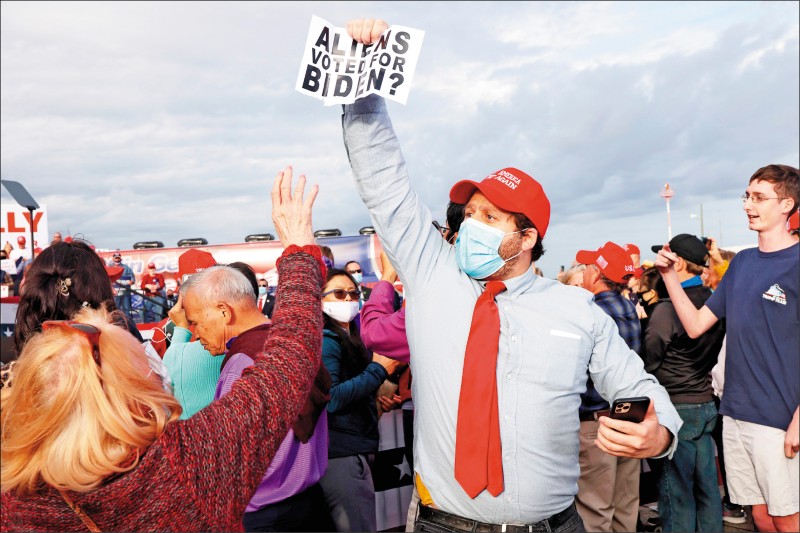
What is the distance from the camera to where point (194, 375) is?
3.36 m

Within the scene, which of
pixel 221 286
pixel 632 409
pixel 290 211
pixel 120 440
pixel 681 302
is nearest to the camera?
pixel 120 440

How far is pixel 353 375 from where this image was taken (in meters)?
4.30

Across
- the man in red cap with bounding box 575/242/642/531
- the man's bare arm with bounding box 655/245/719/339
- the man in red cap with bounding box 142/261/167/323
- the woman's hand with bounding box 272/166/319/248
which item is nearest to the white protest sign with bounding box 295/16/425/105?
the woman's hand with bounding box 272/166/319/248

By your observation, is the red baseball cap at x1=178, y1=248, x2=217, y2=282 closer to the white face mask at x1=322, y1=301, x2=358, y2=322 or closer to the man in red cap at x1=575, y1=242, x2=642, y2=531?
the white face mask at x1=322, y1=301, x2=358, y2=322

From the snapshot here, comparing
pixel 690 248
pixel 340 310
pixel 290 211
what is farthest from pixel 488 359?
pixel 690 248

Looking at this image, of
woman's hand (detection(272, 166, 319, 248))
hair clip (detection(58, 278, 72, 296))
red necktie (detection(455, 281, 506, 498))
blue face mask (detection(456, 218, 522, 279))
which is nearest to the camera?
woman's hand (detection(272, 166, 319, 248))

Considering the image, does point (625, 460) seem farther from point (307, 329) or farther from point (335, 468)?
point (307, 329)

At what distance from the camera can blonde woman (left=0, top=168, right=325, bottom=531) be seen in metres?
1.48

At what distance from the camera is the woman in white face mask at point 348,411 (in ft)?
12.9

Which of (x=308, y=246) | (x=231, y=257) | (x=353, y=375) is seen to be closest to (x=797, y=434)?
(x=353, y=375)

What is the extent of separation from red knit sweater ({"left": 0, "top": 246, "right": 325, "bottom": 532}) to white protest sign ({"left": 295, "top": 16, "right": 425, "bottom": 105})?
3.05 feet

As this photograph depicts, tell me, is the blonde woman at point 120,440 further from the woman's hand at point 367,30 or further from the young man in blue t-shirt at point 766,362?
the young man in blue t-shirt at point 766,362

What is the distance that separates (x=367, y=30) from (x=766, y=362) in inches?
114

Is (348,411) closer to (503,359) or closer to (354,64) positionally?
(503,359)
